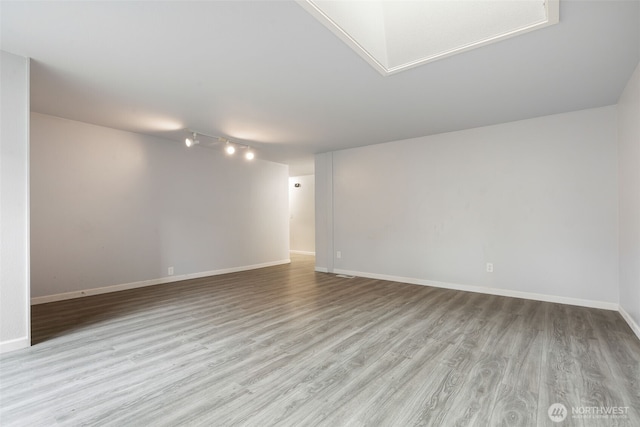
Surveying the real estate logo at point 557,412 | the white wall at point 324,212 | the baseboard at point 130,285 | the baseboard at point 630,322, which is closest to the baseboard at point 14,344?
the baseboard at point 130,285

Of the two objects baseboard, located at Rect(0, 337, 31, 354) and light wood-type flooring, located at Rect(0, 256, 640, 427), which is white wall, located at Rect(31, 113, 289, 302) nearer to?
light wood-type flooring, located at Rect(0, 256, 640, 427)

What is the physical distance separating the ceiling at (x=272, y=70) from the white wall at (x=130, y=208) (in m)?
0.55

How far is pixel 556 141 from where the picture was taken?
12.8 ft

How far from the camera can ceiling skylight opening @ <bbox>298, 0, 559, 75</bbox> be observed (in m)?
2.04

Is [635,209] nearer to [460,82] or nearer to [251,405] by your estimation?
[460,82]

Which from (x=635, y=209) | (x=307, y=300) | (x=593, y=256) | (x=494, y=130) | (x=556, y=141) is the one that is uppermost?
(x=494, y=130)

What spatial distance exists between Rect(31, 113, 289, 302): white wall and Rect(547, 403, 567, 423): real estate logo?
211 inches

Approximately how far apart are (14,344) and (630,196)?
5889mm

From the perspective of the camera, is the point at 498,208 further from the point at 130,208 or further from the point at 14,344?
the point at 130,208

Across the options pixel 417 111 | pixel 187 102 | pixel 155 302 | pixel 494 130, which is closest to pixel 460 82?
pixel 417 111

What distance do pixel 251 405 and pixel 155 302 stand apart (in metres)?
2.84

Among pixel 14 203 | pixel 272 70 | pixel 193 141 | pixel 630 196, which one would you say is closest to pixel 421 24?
pixel 272 70

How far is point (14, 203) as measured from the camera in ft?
8.13

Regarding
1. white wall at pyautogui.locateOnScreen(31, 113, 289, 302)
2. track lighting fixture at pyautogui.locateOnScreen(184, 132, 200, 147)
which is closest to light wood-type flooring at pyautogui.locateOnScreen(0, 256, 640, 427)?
white wall at pyautogui.locateOnScreen(31, 113, 289, 302)
